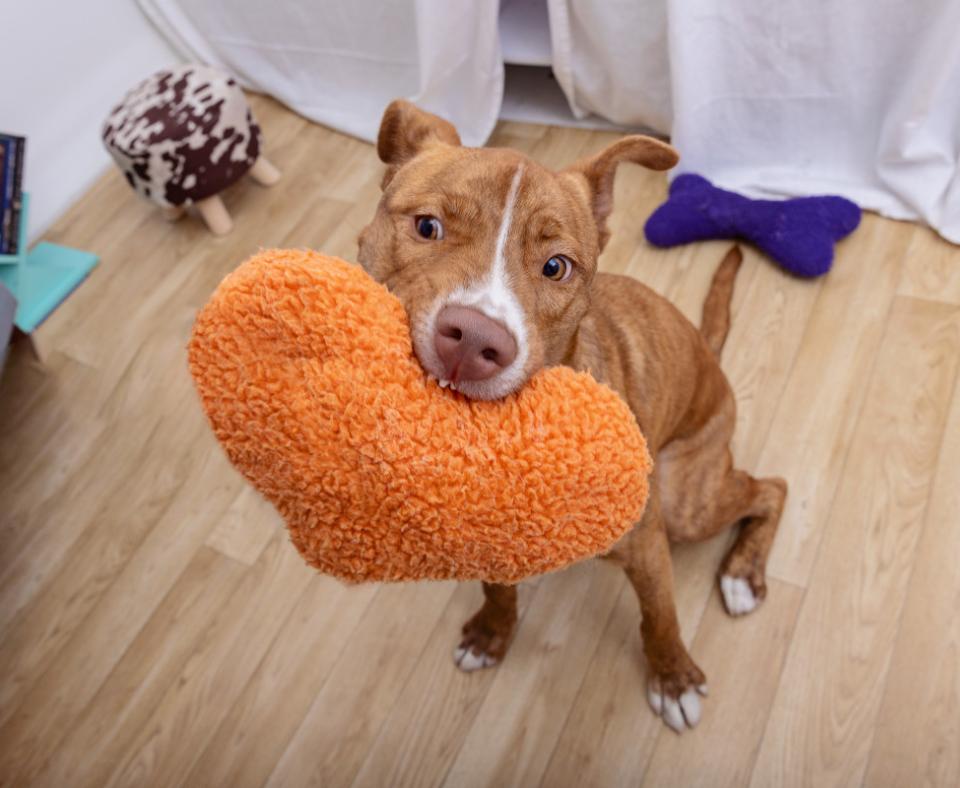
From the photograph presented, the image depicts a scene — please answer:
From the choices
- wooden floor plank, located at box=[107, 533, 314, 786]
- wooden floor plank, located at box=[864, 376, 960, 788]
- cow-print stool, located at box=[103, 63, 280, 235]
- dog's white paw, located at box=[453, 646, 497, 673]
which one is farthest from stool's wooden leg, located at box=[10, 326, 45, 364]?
wooden floor plank, located at box=[864, 376, 960, 788]

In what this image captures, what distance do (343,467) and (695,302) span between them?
6.75ft

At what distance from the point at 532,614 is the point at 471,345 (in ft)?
4.37

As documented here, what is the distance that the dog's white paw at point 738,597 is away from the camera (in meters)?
2.25

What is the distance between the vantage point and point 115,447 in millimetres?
2949

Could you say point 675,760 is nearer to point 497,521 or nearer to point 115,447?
point 497,521

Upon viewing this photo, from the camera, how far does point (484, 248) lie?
4.71ft

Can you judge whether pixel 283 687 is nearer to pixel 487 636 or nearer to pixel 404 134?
pixel 487 636

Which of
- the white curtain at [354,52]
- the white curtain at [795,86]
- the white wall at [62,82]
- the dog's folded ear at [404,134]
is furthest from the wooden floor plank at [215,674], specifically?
the white wall at [62,82]

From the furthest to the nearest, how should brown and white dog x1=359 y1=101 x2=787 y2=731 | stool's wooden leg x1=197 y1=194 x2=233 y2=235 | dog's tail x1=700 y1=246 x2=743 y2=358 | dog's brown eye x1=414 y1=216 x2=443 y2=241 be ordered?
stool's wooden leg x1=197 y1=194 x2=233 y2=235, dog's tail x1=700 y1=246 x2=743 y2=358, dog's brown eye x1=414 y1=216 x2=443 y2=241, brown and white dog x1=359 y1=101 x2=787 y2=731

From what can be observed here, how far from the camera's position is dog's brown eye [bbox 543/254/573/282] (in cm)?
152

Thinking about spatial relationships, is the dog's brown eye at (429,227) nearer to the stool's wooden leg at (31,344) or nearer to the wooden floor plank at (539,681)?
the wooden floor plank at (539,681)

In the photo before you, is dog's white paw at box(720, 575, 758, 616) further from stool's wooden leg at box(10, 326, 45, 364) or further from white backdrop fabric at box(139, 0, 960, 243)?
stool's wooden leg at box(10, 326, 45, 364)

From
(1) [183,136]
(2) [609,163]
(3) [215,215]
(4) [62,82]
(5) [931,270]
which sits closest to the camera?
(2) [609,163]

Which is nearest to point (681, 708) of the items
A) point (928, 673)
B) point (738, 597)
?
point (738, 597)
